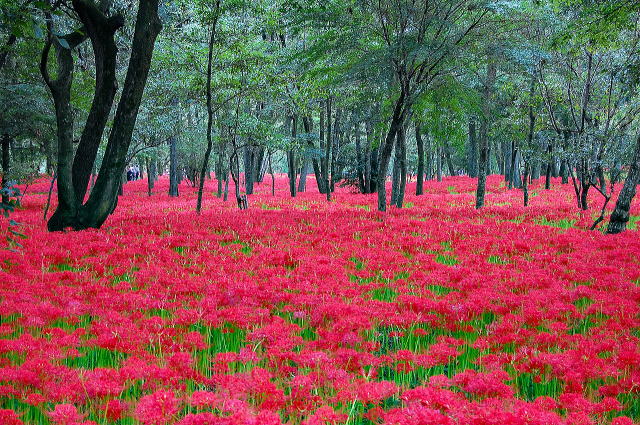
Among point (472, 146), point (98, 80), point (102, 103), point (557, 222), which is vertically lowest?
point (557, 222)

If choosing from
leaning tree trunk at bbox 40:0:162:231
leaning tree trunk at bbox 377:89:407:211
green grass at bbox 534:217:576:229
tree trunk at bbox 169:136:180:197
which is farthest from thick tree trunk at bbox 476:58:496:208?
tree trunk at bbox 169:136:180:197

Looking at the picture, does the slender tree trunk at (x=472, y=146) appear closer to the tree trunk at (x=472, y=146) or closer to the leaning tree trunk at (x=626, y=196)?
the tree trunk at (x=472, y=146)

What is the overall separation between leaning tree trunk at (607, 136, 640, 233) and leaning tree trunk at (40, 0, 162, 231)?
10.9 m

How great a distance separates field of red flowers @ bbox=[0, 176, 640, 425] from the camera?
290 centimetres

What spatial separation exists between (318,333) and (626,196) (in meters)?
9.20

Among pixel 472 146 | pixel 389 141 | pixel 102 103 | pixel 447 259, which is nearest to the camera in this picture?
pixel 447 259

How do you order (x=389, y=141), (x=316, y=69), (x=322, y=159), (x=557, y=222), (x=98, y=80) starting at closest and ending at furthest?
(x=98, y=80) < (x=557, y=222) < (x=316, y=69) < (x=389, y=141) < (x=322, y=159)

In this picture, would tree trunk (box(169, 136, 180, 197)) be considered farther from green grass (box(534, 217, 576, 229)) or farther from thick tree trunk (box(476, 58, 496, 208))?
green grass (box(534, 217, 576, 229))

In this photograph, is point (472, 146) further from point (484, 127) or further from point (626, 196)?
point (626, 196)

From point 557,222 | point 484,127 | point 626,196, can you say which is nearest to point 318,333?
point 626,196

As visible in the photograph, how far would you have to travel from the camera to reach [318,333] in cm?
432

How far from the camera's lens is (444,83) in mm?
14031

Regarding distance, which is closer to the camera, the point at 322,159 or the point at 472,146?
the point at 322,159

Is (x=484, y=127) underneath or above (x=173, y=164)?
above
